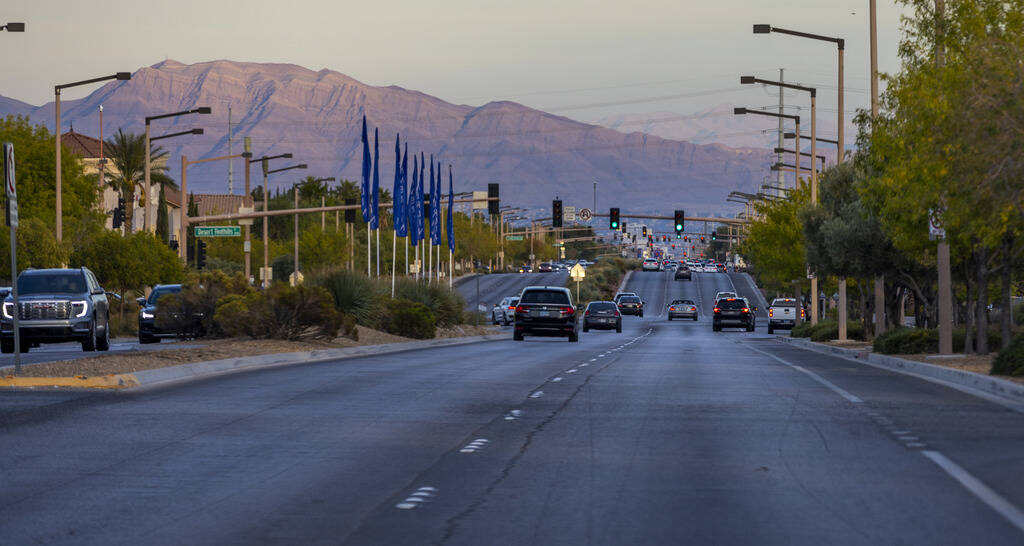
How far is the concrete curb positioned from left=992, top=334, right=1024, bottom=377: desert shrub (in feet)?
1.49

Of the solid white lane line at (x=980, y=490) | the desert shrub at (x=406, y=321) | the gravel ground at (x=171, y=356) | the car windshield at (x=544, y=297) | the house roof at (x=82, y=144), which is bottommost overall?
the solid white lane line at (x=980, y=490)

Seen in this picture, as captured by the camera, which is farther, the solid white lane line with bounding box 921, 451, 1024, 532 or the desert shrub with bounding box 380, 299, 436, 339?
the desert shrub with bounding box 380, 299, 436, 339

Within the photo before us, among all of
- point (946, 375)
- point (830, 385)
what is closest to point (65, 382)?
point (830, 385)

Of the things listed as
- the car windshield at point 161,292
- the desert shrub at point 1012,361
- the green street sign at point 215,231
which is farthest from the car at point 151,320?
the desert shrub at point 1012,361

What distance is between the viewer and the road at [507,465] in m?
9.06

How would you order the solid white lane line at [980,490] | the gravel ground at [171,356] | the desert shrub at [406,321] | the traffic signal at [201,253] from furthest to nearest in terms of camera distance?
the traffic signal at [201,253]
the desert shrub at [406,321]
the gravel ground at [171,356]
the solid white lane line at [980,490]

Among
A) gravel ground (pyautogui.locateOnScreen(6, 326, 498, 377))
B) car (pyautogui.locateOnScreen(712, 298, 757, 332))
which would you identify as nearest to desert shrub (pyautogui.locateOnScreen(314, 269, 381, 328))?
gravel ground (pyautogui.locateOnScreen(6, 326, 498, 377))

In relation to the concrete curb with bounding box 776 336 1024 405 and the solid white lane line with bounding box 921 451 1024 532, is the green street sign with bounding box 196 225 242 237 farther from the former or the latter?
the solid white lane line with bounding box 921 451 1024 532

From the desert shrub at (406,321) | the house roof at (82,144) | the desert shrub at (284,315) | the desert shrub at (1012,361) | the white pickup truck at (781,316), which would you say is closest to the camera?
the desert shrub at (1012,361)

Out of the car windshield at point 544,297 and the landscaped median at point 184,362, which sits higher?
the car windshield at point 544,297

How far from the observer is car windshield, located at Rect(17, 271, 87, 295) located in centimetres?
3588

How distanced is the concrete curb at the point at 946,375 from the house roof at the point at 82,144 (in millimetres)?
98167

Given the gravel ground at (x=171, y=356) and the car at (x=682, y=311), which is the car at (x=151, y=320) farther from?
the car at (x=682, y=311)

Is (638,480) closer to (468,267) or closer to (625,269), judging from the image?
(625,269)
